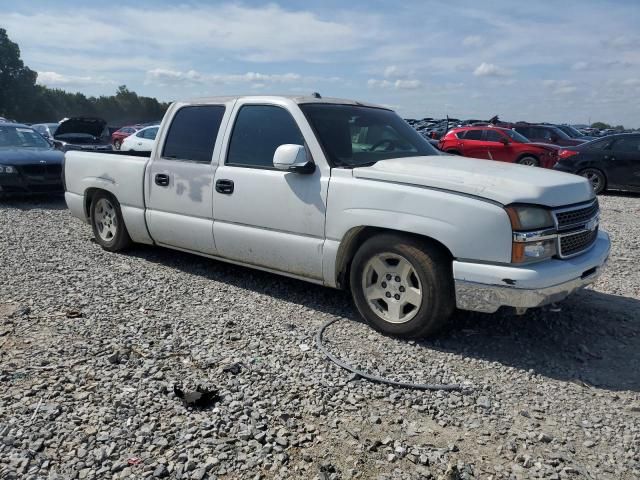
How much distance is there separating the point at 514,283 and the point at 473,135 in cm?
1570

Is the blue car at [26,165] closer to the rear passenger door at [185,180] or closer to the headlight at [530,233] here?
the rear passenger door at [185,180]

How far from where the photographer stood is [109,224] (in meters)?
6.72

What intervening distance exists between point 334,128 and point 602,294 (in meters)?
3.08

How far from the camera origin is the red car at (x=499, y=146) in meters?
16.3

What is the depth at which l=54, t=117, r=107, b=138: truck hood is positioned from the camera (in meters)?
15.7

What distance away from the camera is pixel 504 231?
3.61 meters

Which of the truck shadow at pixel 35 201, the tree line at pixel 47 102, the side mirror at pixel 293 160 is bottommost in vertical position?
the truck shadow at pixel 35 201

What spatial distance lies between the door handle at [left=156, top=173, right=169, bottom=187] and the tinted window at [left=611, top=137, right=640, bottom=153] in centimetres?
1162

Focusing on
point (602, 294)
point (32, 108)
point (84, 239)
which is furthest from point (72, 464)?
point (32, 108)

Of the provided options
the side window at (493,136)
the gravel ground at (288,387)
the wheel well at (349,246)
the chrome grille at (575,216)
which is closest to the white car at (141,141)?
the side window at (493,136)

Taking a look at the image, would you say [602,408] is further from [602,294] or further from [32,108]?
[32,108]

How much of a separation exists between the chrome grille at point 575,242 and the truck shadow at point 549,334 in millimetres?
737

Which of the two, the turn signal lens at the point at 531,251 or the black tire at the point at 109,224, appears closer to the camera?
the turn signal lens at the point at 531,251

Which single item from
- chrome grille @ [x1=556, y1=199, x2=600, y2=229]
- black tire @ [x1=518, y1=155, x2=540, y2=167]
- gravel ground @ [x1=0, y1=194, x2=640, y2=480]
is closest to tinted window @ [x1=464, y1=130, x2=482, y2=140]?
black tire @ [x1=518, y1=155, x2=540, y2=167]
